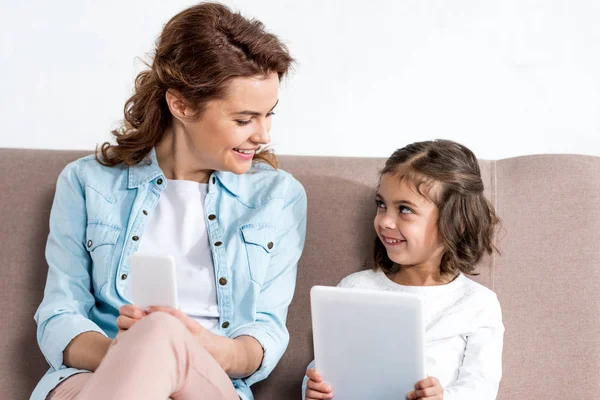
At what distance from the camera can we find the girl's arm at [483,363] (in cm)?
178

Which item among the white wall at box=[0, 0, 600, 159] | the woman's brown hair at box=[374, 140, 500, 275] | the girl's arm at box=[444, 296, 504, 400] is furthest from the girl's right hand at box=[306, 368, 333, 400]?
the white wall at box=[0, 0, 600, 159]

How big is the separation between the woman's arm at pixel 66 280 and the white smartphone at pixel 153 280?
204mm

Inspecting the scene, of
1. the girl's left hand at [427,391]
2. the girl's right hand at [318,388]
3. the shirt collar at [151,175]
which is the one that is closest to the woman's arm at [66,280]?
the shirt collar at [151,175]

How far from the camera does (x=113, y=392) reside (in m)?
1.35

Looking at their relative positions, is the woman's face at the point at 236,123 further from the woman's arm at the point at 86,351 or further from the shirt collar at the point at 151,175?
the woman's arm at the point at 86,351

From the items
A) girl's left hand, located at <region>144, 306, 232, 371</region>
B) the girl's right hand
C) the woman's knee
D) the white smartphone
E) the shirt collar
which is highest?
the shirt collar

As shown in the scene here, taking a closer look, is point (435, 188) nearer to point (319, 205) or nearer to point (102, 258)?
point (319, 205)

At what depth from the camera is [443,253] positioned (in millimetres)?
2023

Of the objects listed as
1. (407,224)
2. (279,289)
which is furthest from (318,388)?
(407,224)

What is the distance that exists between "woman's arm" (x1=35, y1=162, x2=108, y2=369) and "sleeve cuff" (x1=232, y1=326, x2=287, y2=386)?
0.34 metres

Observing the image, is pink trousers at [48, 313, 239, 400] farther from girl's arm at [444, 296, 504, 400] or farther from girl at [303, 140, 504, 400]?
girl's arm at [444, 296, 504, 400]

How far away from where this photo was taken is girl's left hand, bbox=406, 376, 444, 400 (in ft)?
5.34

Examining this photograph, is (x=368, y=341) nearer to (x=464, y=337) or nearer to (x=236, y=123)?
(x=464, y=337)

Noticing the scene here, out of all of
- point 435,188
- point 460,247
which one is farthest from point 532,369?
point 435,188
